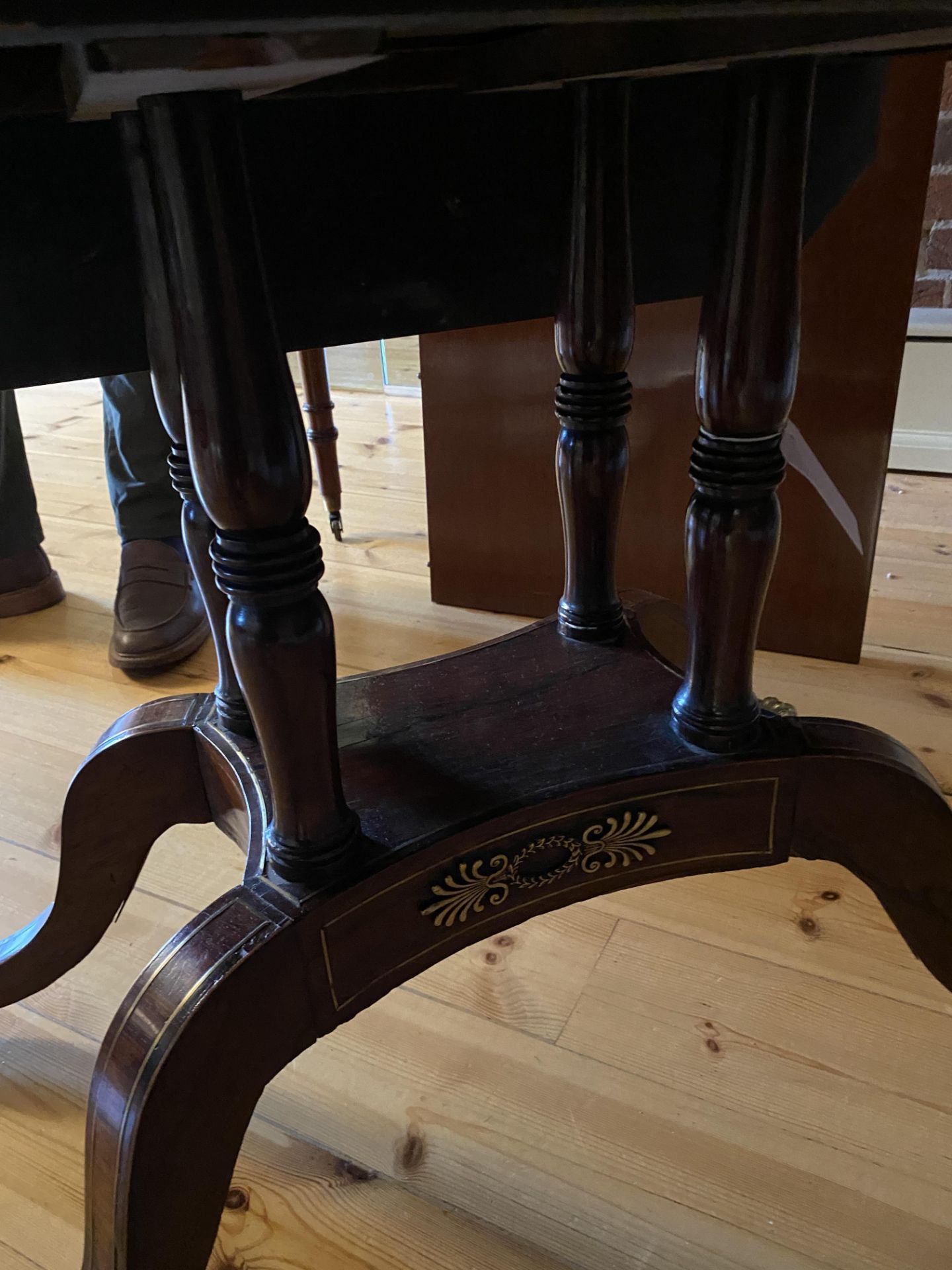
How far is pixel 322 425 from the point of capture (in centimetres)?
156

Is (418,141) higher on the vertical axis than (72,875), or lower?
higher

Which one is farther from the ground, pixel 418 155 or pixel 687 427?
pixel 418 155

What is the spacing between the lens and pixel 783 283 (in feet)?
1.65

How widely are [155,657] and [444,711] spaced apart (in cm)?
77

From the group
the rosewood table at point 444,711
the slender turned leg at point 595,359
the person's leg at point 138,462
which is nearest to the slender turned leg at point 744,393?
the rosewood table at point 444,711

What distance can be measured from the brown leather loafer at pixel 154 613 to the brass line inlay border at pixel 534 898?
0.87m

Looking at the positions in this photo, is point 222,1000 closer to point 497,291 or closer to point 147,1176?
point 147,1176

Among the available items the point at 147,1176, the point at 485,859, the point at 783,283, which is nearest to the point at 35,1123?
the point at 147,1176

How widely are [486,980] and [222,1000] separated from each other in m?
0.39

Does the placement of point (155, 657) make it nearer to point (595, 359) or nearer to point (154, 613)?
point (154, 613)

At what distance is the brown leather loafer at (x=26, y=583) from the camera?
1499 millimetres

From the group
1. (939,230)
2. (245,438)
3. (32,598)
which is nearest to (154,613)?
(32,598)

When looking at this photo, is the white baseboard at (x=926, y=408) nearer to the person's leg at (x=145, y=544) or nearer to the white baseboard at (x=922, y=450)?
the white baseboard at (x=922, y=450)

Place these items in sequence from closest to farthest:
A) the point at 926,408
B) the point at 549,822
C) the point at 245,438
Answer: the point at 245,438 < the point at 549,822 < the point at 926,408
